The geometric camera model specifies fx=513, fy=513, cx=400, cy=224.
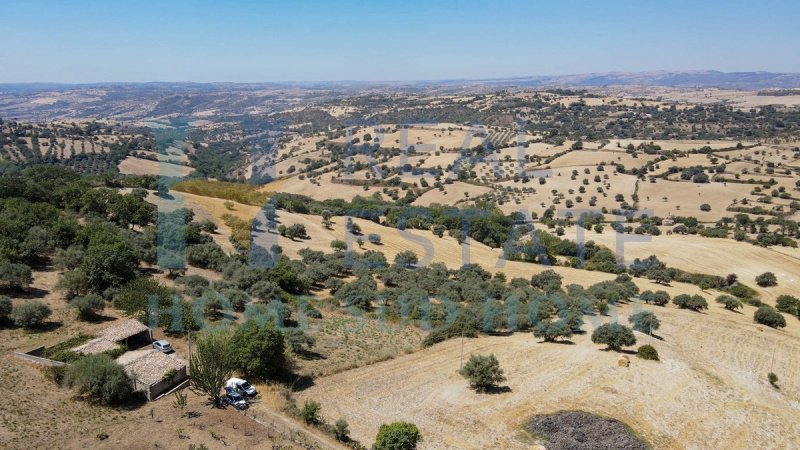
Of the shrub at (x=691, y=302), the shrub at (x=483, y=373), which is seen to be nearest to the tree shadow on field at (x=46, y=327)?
the shrub at (x=483, y=373)

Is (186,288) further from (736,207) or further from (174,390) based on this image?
(736,207)

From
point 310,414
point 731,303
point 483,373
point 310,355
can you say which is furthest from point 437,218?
point 310,414

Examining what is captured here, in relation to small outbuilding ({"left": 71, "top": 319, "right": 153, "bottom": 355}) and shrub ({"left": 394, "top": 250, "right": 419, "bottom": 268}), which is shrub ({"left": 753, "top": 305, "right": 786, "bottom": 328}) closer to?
shrub ({"left": 394, "top": 250, "right": 419, "bottom": 268})

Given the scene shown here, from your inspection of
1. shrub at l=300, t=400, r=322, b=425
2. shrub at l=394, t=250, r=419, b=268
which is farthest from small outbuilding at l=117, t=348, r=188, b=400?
shrub at l=394, t=250, r=419, b=268

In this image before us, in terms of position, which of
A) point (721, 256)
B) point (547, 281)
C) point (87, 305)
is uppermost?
point (87, 305)

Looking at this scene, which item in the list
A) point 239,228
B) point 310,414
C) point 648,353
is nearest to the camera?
point 310,414

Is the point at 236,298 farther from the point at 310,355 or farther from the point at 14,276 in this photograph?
the point at 14,276

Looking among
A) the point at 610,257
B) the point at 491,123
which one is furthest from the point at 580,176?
the point at 491,123
